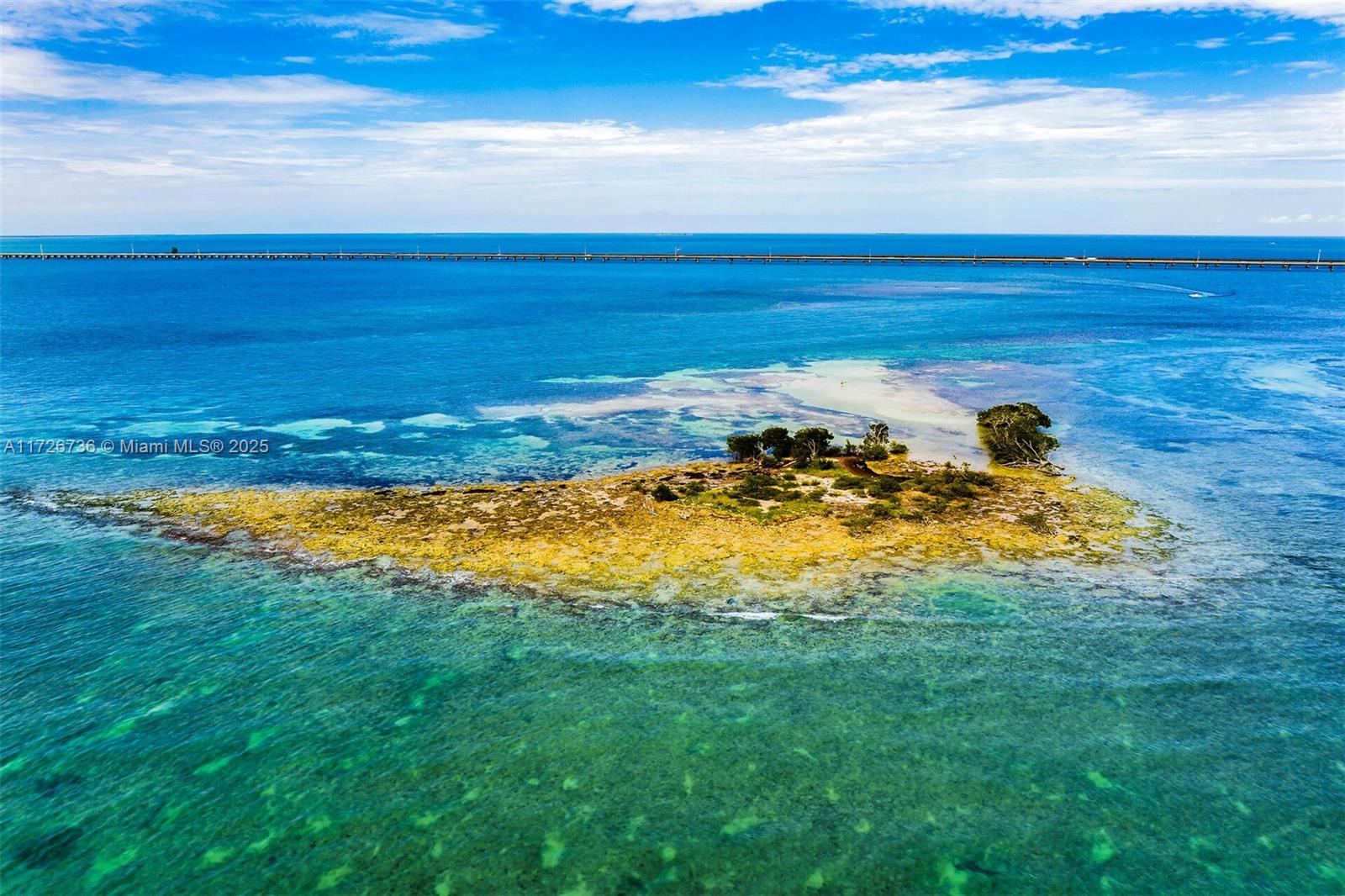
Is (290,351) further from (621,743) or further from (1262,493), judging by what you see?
(1262,493)

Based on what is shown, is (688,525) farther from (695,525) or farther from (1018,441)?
(1018,441)

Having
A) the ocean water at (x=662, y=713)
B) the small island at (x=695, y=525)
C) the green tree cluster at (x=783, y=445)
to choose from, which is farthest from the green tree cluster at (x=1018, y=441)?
the green tree cluster at (x=783, y=445)

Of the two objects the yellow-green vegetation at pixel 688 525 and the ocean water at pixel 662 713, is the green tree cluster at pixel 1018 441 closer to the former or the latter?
the ocean water at pixel 662 713

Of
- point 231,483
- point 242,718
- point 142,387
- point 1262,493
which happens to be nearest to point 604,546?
point 242,718

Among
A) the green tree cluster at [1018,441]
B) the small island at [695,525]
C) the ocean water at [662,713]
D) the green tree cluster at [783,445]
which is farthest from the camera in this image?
the green tree cluster at [783,445]

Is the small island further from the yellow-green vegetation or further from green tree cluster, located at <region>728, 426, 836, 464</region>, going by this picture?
green tree cluster, located at <region>728, 426, 836, 464</region>
